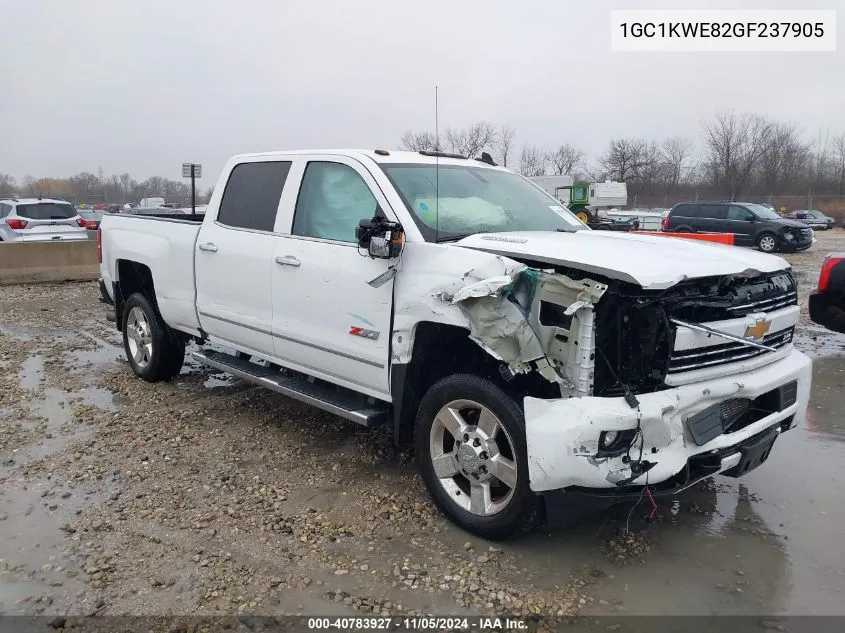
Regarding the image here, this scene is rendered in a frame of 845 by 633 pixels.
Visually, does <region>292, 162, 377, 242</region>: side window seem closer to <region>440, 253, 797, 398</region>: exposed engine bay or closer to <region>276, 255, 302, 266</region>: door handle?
<region>276, 255, 302, 266</region>: door handle

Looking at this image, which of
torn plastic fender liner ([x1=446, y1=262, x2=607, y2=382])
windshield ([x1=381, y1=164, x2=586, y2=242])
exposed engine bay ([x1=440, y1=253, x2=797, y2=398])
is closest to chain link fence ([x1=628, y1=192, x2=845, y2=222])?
windshield ([x1=381, y1=164, x2=586, y2=242])

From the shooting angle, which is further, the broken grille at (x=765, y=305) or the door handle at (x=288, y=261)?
the door handle at (x=288, y=261)

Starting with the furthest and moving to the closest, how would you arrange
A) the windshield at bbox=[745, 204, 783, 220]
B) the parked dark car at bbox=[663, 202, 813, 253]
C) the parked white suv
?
the windshield at bbox=[745, 204, 783, 220] → the parked dark car at bbox=[663, 202, 813, 253] → the parked white suv

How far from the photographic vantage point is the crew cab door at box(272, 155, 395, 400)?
4.05m

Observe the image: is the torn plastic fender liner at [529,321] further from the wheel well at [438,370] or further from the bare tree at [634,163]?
the bare tree at [634,163]

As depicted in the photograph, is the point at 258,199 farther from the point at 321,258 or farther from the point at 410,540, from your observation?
the point at 410,540

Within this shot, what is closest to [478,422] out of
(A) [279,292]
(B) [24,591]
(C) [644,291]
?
(C) [644,291]

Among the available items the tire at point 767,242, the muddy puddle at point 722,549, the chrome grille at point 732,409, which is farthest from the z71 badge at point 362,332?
the tire at point 767,242

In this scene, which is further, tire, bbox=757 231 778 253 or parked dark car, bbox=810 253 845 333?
tire, bbox=757 231 778 253

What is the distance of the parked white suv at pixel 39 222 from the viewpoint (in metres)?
15.7

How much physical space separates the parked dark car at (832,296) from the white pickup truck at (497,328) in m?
2.51

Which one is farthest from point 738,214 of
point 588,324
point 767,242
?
point 588,324

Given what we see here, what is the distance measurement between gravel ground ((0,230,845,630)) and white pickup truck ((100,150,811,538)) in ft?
1.26

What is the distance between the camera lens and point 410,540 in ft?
12.1
